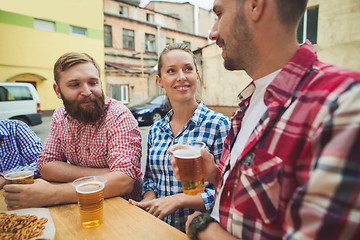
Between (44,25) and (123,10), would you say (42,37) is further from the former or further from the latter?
(123,10)

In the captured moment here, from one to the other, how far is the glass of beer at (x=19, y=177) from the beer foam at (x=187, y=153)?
1.04 metres

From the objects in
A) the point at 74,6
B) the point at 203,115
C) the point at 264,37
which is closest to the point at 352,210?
the point at 264,37

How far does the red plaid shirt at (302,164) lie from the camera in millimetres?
573

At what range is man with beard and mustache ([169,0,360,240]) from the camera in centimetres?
58

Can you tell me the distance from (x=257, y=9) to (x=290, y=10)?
0.46ft

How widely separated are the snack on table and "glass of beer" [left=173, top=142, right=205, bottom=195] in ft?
2.41

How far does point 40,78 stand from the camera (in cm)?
1350

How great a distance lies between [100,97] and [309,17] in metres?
10.5

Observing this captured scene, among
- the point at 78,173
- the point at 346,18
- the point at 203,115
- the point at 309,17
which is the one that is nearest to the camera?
the point at 78,173

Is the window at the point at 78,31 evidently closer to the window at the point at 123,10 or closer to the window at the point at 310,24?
the window at the point at 123,10

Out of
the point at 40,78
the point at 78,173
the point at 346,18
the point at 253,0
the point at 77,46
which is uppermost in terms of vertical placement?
the point at 77,46

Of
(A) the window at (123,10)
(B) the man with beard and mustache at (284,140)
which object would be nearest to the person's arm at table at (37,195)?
(B) the man with beard and mustache at (284,140)

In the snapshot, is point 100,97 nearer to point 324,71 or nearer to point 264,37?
point 264,37

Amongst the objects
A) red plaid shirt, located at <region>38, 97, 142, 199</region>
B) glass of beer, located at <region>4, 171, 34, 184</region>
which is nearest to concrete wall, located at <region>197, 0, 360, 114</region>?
red plaid shirt, located at <region>38, 97, 142, 199</region>
